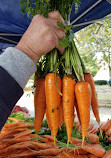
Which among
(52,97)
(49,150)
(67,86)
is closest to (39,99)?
(52,97)

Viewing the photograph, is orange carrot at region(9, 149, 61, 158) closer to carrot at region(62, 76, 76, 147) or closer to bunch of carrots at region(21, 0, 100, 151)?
bunch of carrots at region(21, 0, 100, 151)

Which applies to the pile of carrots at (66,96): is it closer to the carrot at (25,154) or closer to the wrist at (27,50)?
the wrist at (27,50)

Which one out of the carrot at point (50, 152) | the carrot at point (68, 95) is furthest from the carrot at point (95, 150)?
the carrot at point (68, 95)

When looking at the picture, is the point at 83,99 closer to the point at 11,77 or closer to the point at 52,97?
the point at 52,97

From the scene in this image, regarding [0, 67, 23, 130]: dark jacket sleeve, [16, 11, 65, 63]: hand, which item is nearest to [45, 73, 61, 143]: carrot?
[16, 11, 65, 63]: hand

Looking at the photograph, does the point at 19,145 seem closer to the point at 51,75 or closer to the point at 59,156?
the point at 59,156

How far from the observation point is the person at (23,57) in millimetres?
647

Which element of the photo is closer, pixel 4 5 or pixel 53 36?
pixel 53 36

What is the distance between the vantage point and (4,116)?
2.12ft

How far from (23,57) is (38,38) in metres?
0.14

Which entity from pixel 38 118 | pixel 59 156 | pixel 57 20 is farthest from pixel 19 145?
pixel 57 20

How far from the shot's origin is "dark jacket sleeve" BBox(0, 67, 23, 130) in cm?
63

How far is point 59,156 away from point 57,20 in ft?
3.98

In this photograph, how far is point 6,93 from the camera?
646mm
